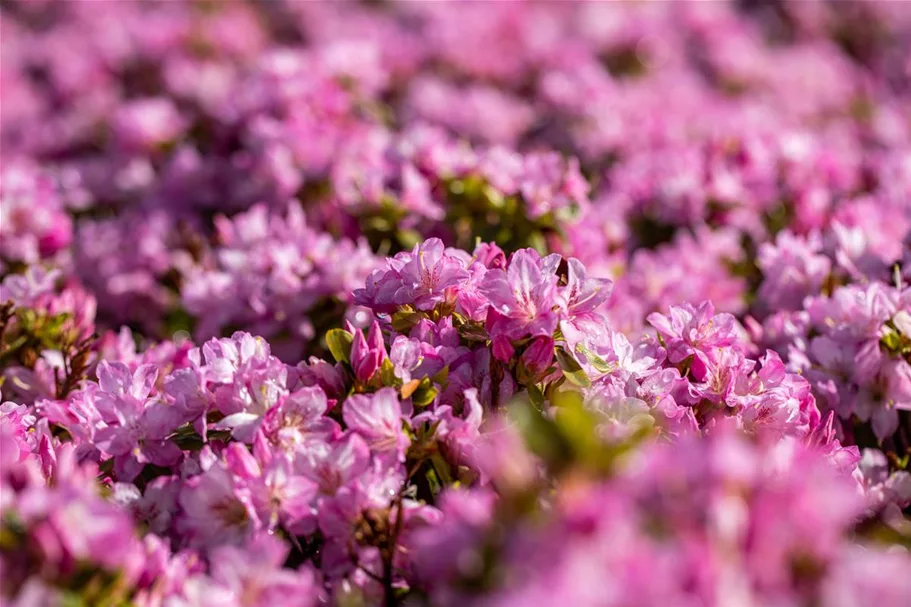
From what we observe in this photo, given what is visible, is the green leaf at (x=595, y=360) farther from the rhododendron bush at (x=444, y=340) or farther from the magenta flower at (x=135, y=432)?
the magenta flower at (x=135, y=432)

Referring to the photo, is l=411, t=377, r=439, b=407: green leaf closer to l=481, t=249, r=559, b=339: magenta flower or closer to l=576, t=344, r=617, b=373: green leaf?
l=481, t=249, r=559, b=339: magenta flower

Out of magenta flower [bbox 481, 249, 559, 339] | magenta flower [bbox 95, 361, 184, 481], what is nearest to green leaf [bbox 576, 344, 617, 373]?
magenta flower [bbox 481, 249, 559, 339]

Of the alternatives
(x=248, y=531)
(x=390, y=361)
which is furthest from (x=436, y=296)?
(x=248, y=531)

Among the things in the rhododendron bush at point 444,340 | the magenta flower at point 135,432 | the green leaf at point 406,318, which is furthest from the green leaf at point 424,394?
the magenta flower at point 135,432

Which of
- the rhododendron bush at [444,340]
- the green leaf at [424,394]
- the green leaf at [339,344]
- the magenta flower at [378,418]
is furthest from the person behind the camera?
the green leaf at [339,344]

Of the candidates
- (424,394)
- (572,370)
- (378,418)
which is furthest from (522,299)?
(378,418)

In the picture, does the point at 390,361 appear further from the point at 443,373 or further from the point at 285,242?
the point at 285,242

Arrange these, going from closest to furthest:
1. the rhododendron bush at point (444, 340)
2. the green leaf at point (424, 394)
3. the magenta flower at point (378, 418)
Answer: the rhododendron bush at point (444, 340) < the magenta flower at point (378, 418) < the green leaf at point (424, 394)

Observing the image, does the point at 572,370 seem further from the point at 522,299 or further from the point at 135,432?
the point at 135,432
